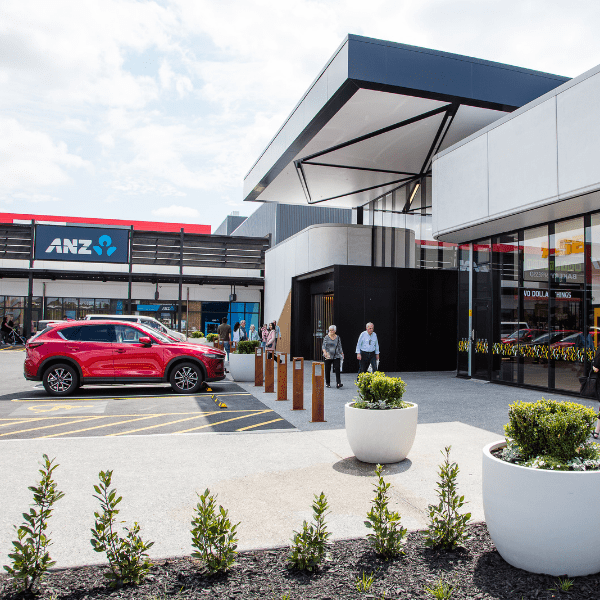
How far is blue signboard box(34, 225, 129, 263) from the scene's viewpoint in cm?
3086

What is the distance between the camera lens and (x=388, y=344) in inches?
707

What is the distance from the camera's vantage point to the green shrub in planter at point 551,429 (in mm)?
3598

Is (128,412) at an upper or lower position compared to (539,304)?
lower

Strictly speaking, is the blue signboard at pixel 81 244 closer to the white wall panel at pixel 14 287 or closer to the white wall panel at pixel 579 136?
the white wall panel at pixel 14 287

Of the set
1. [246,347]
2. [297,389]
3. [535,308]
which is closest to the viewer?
[297,389]

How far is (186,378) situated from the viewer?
12797mm

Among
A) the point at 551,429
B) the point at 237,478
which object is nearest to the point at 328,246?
the point at 237,478

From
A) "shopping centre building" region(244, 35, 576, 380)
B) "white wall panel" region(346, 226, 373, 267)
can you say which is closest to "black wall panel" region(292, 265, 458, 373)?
"shopping centre building" region(244, 35, 576, 380)

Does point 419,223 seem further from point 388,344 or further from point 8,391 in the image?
point 8,391

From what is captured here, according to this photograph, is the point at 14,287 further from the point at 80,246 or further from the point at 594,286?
the point at 594,286

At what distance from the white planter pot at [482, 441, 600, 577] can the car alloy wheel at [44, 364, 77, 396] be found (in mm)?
11031

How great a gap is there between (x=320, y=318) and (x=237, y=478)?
51.8 ft

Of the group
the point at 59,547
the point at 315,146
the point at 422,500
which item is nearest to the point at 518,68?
the point at 315,146

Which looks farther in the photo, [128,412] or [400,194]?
[400,194]
